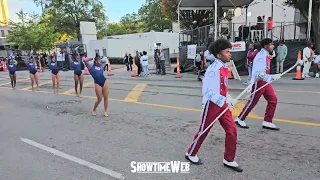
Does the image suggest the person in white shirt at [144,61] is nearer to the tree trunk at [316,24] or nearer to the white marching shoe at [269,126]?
the tree trunk at [316,24]

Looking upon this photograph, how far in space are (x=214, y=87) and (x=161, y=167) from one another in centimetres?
148

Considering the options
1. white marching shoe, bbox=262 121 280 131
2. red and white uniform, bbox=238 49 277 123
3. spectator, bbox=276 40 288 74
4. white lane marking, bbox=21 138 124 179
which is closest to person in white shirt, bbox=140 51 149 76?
spectator, bbox=276 40 288 74

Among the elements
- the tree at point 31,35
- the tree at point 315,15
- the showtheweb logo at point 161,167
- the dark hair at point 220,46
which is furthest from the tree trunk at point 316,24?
the tree at point 31,35

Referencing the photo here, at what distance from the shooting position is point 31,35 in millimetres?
37375

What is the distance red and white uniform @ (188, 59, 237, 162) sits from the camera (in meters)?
4.05

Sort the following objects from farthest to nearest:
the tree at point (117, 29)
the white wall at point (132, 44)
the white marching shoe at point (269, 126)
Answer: the tree at point (117, 29), the white wall at point (132, 44), the white marching shoe at point (269, 126)

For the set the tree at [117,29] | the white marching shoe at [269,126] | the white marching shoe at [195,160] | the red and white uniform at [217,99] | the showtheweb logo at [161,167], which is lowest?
the showtheweb logo at [161,167]

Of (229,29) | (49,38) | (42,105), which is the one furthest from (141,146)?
(49,38)

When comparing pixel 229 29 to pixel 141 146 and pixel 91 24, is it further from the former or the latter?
pixel 91 24

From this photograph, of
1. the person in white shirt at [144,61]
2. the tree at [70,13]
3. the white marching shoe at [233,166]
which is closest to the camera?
the white marching shoe at [233,166]

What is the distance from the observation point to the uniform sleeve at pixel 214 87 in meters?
4.04

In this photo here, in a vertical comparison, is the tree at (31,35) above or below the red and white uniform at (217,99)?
above

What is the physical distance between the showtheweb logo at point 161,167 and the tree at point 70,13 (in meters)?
45.3

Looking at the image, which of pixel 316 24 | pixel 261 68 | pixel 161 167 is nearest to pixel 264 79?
pixel 261 68
